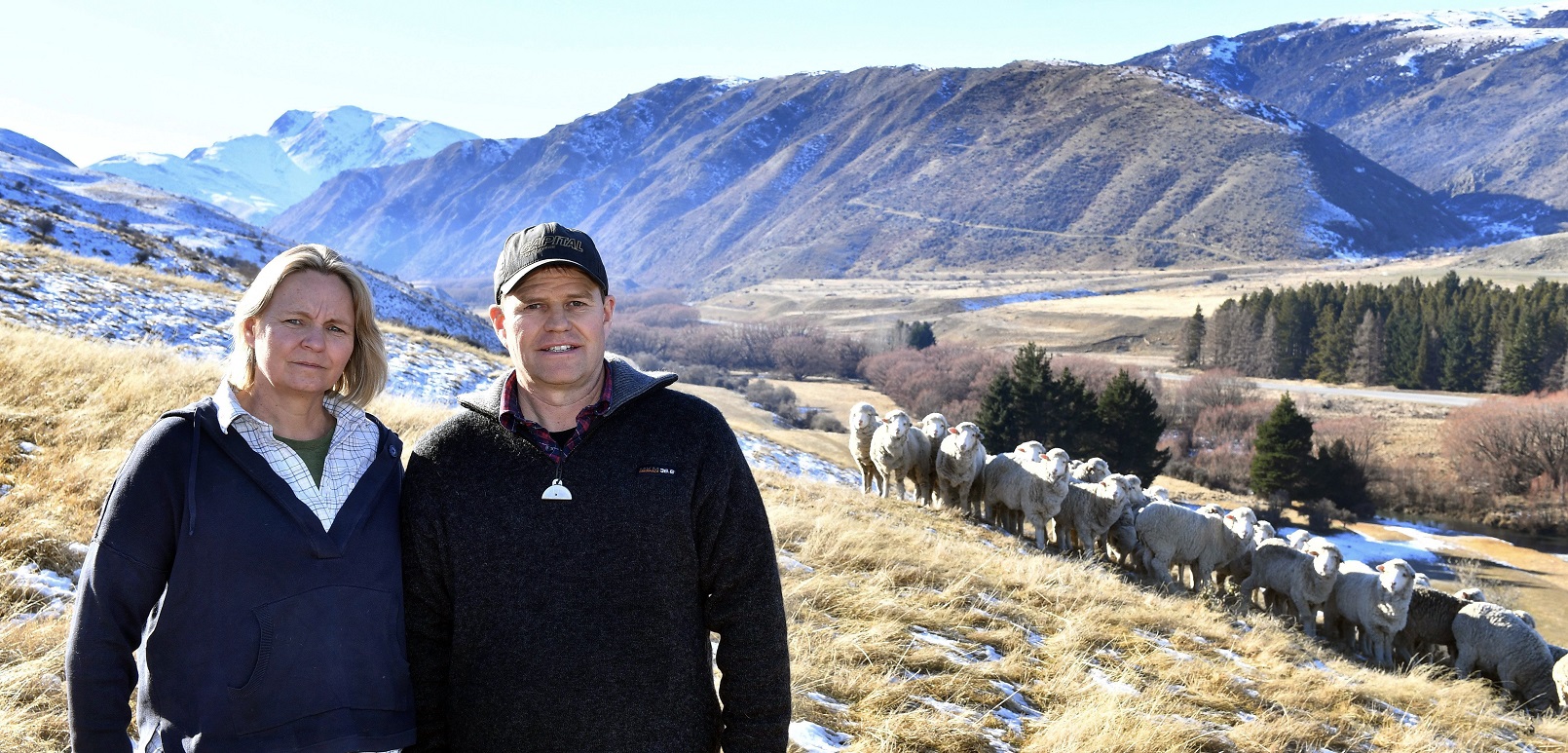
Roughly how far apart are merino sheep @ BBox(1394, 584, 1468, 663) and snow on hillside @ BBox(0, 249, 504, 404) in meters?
17.0

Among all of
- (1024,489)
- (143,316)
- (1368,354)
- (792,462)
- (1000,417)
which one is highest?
(1368,354)

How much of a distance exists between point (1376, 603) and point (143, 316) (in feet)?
73.7

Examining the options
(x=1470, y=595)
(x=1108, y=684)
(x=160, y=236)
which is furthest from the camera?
(x=160, y=236)

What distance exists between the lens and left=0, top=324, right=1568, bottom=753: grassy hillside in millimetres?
4719

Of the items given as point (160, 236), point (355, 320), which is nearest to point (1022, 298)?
point (160, 236)

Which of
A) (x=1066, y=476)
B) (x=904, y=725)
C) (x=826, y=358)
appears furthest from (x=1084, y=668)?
(x=826, y=358)

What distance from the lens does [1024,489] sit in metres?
15.2

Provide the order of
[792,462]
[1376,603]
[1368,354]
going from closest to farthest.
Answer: [1376,603]
[792,462]
[1368,354]

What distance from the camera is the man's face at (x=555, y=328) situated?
2.76 meters

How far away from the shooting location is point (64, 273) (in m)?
17.6

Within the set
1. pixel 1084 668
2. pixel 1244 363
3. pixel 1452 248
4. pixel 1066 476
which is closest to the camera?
pixel 1084 668

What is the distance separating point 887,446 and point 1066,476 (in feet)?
10.6

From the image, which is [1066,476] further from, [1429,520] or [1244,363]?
[1244,363]

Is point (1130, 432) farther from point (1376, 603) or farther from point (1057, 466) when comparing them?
point (1057, 466)
